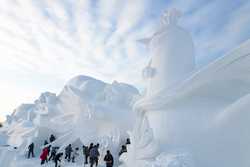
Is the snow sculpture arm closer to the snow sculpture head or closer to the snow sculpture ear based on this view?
the snow sculpture head

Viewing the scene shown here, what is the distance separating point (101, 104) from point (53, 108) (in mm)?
7463

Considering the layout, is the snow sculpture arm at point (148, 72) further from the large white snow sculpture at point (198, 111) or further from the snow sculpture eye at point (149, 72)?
the large white snow sculpture at point (198, 111)

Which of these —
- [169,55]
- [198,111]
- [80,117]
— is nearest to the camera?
[198,111]

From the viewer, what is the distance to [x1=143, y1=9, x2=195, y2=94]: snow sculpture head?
13.1m

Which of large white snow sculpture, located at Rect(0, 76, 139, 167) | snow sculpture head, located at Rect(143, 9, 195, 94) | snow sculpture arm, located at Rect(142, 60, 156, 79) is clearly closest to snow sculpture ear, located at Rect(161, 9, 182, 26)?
snow sculpture head, located at Rect(143, 9, 195, 94)

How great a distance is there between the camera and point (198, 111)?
11133 millimetres

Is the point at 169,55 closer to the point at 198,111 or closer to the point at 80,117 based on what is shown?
the point at 198,111

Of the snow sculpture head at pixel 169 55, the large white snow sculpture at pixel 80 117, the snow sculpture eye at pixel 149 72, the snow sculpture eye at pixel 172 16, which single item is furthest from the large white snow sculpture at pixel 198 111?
the large white snow sculpture at pixel 80 117

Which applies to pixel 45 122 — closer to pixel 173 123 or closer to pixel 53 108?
pixel 53 108

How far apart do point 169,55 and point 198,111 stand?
12.0 feet

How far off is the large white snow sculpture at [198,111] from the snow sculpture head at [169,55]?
5 cm

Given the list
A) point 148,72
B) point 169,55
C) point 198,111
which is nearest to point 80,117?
point 148,72

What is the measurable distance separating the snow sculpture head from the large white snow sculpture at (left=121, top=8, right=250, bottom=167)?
0.05 m

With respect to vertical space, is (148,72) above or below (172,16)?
below
